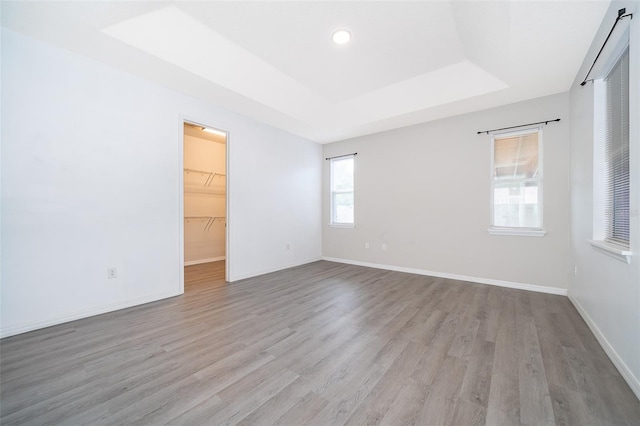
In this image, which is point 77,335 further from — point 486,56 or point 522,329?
point 486,56

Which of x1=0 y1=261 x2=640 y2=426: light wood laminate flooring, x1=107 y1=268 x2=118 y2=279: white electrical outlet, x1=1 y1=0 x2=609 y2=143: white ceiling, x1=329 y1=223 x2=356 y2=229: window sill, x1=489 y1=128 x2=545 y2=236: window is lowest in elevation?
x1=0 y1=261 x2=640 y2=426: light wood laminate flooring

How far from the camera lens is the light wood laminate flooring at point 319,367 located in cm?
141

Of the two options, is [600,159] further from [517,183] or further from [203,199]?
[203,199]

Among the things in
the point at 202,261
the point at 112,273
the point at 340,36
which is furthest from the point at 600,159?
the point at 202,261

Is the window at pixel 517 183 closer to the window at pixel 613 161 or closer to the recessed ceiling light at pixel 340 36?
the window at pixel 613 161

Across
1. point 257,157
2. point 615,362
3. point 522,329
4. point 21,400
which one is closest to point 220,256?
point 257,157

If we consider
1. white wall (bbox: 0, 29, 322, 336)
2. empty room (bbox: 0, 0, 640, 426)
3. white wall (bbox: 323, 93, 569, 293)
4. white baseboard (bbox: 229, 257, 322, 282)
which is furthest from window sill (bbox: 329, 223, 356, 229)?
white wall (bbox: 0, 29, 322, 336)

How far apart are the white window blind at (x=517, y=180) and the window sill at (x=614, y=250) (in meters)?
1.34

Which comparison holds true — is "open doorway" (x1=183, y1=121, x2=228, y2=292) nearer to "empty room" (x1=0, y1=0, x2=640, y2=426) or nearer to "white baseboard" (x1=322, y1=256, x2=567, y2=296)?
"empty room" (x1=0, y1=0, x2=640, y2=426)

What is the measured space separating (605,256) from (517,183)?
71.1 inches

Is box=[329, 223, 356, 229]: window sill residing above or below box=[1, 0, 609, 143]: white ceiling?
below

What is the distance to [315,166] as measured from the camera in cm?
577

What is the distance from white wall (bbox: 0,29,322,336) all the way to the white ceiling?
0.26 m

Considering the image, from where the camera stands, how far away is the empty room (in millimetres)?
1607
